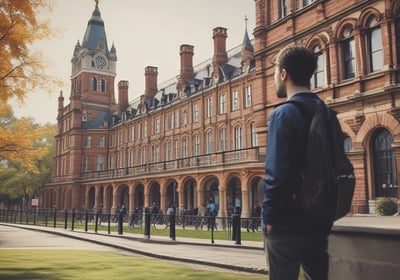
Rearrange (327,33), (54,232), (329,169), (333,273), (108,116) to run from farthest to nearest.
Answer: (108,116)
(54,232)
(327,33)
(333,273)
(329,169)

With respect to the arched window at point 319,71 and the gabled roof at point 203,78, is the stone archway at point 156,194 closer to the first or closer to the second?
the gabled roof at point 203,78

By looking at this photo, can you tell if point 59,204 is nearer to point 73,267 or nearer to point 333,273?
point 73,267

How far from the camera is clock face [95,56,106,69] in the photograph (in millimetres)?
69312

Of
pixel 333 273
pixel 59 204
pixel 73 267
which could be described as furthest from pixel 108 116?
pixel 333 273

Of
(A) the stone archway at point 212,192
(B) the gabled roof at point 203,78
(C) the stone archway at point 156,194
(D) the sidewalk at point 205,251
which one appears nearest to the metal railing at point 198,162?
(A) the stone archway at point 212,192

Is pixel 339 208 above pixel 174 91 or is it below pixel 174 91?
below

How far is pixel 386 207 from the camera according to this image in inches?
568

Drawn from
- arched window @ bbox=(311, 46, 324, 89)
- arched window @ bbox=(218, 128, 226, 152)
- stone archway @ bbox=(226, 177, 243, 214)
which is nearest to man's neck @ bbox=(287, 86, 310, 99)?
arched window @ bbox=(311, 46, 324, 89)

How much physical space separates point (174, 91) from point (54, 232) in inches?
1246

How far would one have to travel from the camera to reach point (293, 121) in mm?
2377

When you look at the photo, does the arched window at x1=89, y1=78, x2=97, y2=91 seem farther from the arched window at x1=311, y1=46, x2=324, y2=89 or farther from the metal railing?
the arched window at x1=311, y1=46, x2=324, y2=89

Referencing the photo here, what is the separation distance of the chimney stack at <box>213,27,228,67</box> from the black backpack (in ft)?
131

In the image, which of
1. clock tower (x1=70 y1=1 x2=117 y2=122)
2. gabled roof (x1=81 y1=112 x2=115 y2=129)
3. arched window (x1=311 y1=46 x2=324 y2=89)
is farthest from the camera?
clock tower (x1=70 y1=1 x2=117 y2=122)

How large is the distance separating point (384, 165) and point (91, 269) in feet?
39.3
